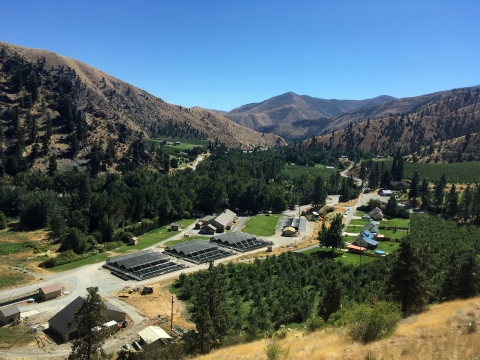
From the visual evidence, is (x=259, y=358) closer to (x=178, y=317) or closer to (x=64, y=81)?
(x=178, y=317)

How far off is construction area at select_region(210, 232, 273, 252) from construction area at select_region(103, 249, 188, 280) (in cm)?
1354

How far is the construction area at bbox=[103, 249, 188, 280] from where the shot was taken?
5338 centimetres

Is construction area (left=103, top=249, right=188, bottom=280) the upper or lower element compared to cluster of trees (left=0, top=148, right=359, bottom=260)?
lower

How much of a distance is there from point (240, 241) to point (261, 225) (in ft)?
57.4

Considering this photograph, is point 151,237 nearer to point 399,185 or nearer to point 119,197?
point 119,197

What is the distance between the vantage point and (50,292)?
146 feet

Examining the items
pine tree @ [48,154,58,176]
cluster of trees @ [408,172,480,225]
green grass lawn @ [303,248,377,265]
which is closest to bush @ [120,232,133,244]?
green grass lawn @ [303,248,377,265]

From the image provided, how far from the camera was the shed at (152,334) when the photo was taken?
3306cm

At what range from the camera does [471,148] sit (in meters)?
171

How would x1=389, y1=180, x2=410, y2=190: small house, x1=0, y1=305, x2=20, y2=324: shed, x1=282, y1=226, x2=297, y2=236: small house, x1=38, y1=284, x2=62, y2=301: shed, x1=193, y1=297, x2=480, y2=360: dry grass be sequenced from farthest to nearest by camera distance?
1. x1=389, y1=180, x2=410, y2=190: small house
2. x1=282, y1=226, x2=297, y2=236: small house
3. x1=38, y1=284, x2=62, y2=301: shed
4. x1=0, y1=305, x2=20, y2=324: shed
5. x1=193, y1=297, x2=480, y2=360: dry grass

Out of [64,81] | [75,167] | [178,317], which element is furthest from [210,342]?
[64,81]

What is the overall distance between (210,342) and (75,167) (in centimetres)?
10085

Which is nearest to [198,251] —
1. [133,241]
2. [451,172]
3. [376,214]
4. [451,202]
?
[133,241]

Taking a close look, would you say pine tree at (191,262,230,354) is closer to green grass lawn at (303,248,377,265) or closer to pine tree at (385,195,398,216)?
green grass lawn at (303,248,377,265)
